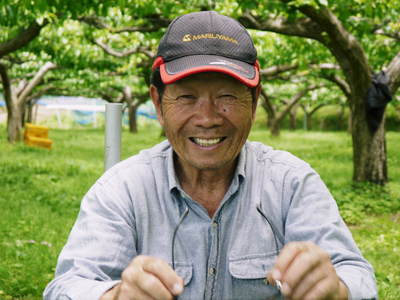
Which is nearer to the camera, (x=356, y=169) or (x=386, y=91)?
(x=386, y=91)

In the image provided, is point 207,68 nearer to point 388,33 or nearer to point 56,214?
point 56,214

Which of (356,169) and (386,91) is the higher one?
(386,91)

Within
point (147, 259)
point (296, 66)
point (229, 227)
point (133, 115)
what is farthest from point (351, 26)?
point (133, 115)

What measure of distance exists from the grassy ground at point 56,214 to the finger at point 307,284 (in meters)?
3.52

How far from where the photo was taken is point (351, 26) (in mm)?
9109

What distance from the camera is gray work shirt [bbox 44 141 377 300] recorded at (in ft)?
5.68

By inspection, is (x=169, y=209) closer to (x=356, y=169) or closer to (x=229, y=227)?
(x=229, y=227)

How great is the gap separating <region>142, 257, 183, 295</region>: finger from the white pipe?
2.46 metres

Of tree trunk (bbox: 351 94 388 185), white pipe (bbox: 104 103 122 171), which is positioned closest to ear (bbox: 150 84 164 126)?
white pipe (bbox: 104 103 122 171)

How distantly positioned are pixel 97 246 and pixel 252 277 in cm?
52

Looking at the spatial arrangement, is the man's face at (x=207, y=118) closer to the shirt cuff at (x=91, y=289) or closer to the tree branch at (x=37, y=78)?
the shirt cuff at (x=91, y=289)

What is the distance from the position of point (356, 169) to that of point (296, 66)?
277 inches

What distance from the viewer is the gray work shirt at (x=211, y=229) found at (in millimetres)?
1731

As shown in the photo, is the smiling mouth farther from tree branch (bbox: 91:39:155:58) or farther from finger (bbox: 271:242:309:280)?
tree branch (bbox: 91:39:155:58)
